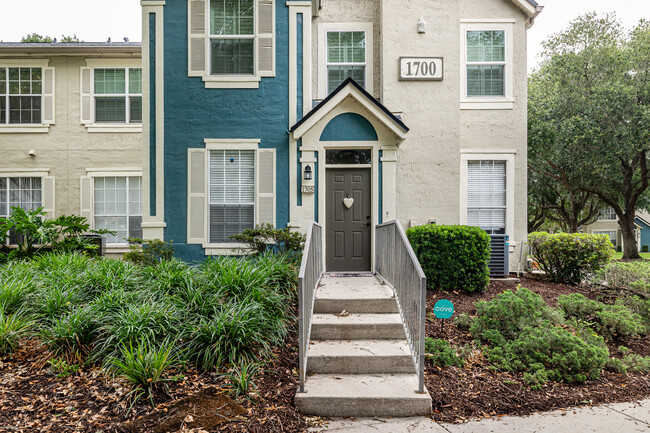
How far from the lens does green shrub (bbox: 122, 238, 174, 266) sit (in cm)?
783

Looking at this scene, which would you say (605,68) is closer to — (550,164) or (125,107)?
(550,164)

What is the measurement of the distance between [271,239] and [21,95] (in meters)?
8.98

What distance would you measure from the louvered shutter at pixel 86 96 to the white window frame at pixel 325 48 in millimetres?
6581

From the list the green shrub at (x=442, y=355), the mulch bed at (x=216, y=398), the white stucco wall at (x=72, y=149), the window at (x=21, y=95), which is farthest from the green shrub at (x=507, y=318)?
the window at (x=21, y=95)

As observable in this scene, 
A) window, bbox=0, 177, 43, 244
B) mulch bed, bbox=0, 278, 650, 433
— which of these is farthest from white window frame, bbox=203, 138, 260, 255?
window, bbox=0, 177, 43, 244

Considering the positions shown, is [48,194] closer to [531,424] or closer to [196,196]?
[196,196]

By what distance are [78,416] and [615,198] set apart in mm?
21901

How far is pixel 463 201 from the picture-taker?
1005cm

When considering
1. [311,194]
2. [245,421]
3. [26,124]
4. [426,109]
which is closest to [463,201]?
[426,109]

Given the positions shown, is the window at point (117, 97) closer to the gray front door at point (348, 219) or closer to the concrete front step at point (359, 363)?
the gray front door at point (348, 219)

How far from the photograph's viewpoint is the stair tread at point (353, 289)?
5.70m

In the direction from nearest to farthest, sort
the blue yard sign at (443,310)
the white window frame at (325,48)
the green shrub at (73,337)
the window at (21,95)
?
the green shrub at (73,337)
the blue yard sign at (443,310)
the white window frame at (325,48)
the window at (21,95)

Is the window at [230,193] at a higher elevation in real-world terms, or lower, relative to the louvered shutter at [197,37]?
lower

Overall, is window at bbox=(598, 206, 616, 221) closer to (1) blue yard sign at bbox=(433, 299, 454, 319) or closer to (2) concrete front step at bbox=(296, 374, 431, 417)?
(1) blue yard sign at bbox=(433, 299, 454, 319)
